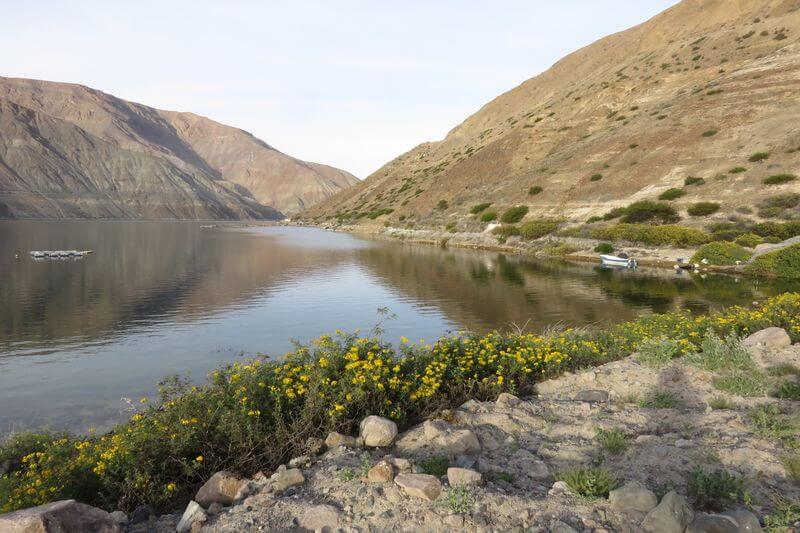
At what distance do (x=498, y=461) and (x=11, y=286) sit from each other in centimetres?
3534

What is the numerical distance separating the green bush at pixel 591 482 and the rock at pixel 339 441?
9.64 ft

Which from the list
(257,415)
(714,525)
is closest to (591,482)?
(714,525)

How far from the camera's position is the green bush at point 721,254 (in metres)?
38.2

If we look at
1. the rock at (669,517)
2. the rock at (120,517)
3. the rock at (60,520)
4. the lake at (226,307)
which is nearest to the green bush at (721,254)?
the lake at (226,307)

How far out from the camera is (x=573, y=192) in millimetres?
66062

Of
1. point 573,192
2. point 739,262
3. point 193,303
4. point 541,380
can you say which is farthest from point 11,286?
point 573,192

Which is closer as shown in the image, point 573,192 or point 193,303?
point 193,303

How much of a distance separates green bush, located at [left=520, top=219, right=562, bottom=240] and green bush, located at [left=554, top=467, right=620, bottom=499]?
177 ft

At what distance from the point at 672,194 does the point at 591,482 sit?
5720 cm

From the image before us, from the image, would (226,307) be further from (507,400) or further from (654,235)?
(654,235)

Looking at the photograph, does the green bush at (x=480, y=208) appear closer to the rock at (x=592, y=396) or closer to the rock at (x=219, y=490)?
the rock at (x=592, y=396)

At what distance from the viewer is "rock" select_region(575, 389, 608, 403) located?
923 centimetres

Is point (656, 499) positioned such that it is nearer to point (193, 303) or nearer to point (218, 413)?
point (218, 413)

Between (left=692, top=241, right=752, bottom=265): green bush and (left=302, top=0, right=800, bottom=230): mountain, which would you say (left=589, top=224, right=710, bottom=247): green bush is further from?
(left=302, top=0, right=800, bottom=230): mountain
